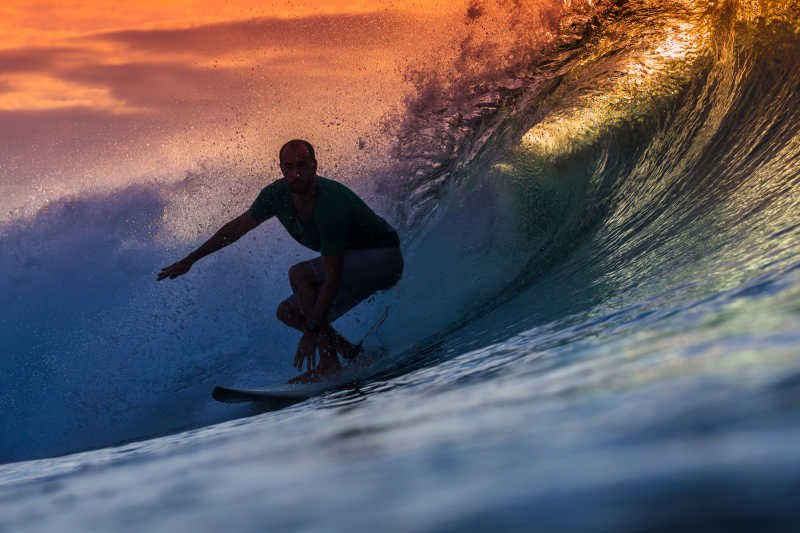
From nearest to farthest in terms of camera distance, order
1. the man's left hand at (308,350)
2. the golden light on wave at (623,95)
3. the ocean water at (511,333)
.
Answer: the ocean water at (511,333) → the man's left hand at (308,350) → the golden light on wave at (623,95)

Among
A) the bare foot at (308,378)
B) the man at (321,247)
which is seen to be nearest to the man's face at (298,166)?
the man at (321,247)

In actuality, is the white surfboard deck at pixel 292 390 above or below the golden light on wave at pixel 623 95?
below

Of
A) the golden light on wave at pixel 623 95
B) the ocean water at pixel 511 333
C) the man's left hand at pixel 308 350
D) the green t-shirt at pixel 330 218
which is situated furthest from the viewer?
the golden light on wave at pixel 623 95

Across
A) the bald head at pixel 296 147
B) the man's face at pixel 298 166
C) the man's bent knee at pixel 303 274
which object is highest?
the bald head at pixel 296 147

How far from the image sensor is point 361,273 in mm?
2602

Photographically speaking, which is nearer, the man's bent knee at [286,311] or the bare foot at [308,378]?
the bare foot at [308,378]

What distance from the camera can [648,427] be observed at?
311 mm

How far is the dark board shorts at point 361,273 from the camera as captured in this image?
101 inches

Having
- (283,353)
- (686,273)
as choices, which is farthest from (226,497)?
(283,353)

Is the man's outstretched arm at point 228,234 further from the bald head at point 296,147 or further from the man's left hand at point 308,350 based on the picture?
the man's left hand at point 308,350

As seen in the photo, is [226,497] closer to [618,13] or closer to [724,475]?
[724,475]

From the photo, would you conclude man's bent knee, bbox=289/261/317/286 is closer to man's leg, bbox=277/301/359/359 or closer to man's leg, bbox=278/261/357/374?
man's leg, bbox=278/261/357/374

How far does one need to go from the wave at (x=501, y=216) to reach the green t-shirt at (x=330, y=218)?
0.50m

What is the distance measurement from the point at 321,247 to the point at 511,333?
1008 millimetres
